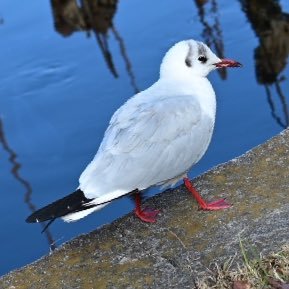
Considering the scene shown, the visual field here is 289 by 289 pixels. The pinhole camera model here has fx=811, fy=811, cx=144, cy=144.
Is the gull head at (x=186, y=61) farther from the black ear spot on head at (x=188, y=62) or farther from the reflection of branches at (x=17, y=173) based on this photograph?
the reflection of branches at (x=17, y=173)

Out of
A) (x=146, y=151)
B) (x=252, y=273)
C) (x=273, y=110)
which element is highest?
(x=146, y=151)

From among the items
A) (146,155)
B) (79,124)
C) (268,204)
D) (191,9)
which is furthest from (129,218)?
(191,9)

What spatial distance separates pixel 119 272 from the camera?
305 centimetres

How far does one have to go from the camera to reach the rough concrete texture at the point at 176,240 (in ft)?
9.91

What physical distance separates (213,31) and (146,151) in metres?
2.78

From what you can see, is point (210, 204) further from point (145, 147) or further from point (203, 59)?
point (203, 59)

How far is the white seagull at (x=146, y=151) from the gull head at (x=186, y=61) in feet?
0.41

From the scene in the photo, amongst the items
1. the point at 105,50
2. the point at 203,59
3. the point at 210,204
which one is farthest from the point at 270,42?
the point at 210,204

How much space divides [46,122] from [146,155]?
6.49 ft

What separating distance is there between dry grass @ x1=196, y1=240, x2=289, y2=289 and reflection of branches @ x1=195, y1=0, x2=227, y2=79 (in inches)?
99.6

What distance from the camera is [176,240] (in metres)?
3.18

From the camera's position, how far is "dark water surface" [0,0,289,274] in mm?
4535

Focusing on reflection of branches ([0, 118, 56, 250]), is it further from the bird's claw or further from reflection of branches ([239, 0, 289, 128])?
reflection of branches ([239, 0, 289, 128])

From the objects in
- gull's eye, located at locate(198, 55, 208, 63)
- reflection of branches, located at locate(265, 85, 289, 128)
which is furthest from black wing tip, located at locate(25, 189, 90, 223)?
reflection of branches, located at locate(265, 85, 289, 128)
